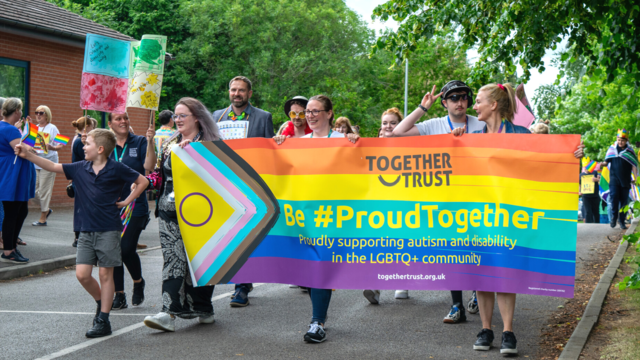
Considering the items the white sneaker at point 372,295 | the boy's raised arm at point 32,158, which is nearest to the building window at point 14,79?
the boy's raised arm at point 32,158

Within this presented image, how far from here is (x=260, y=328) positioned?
5922mm

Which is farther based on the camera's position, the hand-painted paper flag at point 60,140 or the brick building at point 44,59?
the brick building at point 44,59

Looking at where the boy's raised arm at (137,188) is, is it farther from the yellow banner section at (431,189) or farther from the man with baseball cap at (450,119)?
the man with baseball cap at (450,119)

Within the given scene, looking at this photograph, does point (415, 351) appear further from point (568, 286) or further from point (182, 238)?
point (182, 238)

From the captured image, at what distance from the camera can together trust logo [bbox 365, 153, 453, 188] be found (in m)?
5.35

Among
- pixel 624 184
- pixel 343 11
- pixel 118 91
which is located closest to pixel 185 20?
pixel 343 11

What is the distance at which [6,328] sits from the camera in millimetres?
5781

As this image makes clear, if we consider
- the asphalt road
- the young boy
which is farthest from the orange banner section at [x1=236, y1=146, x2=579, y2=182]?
the asphalt road

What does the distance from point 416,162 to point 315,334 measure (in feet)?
5.26

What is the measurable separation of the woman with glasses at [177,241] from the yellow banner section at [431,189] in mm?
814

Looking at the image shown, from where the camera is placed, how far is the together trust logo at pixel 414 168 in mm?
5352

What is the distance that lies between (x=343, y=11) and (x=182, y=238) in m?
34.1

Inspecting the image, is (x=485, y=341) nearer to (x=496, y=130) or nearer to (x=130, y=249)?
(x=496, y=130)

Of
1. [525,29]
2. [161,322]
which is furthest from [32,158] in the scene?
[525,29]
